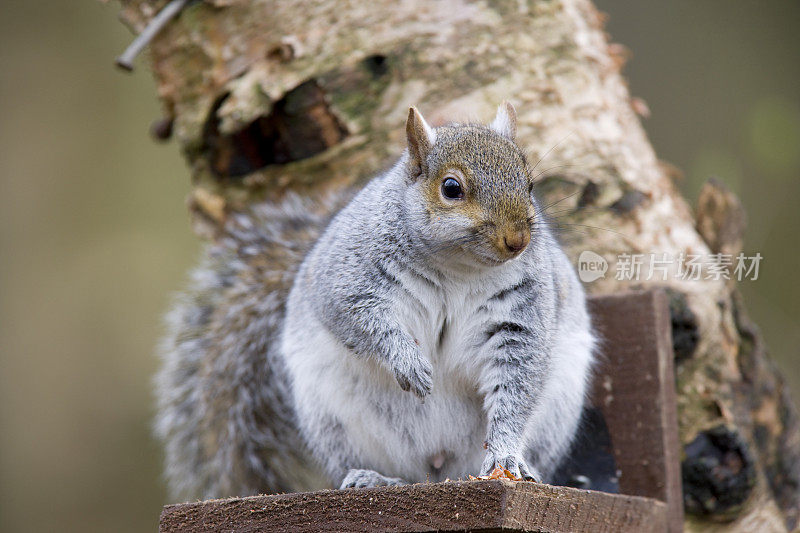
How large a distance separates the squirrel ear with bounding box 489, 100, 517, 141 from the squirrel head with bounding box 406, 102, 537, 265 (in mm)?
69

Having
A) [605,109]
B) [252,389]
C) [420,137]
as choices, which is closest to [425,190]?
[420,137]

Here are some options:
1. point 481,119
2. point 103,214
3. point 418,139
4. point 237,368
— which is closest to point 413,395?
point 418,139

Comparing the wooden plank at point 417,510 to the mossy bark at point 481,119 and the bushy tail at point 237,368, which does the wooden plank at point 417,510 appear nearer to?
the bushy tail at point 237,368

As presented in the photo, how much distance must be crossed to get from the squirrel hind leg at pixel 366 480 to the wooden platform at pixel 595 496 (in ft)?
0.75

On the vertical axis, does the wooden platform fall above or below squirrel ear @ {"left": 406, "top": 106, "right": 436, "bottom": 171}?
below

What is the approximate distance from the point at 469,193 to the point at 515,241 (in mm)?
109

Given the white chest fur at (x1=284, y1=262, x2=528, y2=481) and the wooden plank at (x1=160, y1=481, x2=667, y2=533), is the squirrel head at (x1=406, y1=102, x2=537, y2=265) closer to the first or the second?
the white chest fur at (x1=284, y1=262, x2=528, y2=481)

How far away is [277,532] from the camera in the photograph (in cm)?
139

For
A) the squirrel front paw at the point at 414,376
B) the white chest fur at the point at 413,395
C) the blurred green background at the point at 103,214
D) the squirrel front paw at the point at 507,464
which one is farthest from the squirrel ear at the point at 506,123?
the blurred green background at the point at 103,214

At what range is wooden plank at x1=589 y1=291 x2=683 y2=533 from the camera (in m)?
1.82

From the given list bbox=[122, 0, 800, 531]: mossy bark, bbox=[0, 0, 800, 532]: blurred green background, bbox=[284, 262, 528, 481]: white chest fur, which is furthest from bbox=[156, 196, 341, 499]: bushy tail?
bbox=[0, 0, 800, 532]: blurred green background

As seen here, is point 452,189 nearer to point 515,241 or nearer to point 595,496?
point 515,241

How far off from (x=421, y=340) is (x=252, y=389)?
0.62m

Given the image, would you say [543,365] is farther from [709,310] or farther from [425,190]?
[709,310]
